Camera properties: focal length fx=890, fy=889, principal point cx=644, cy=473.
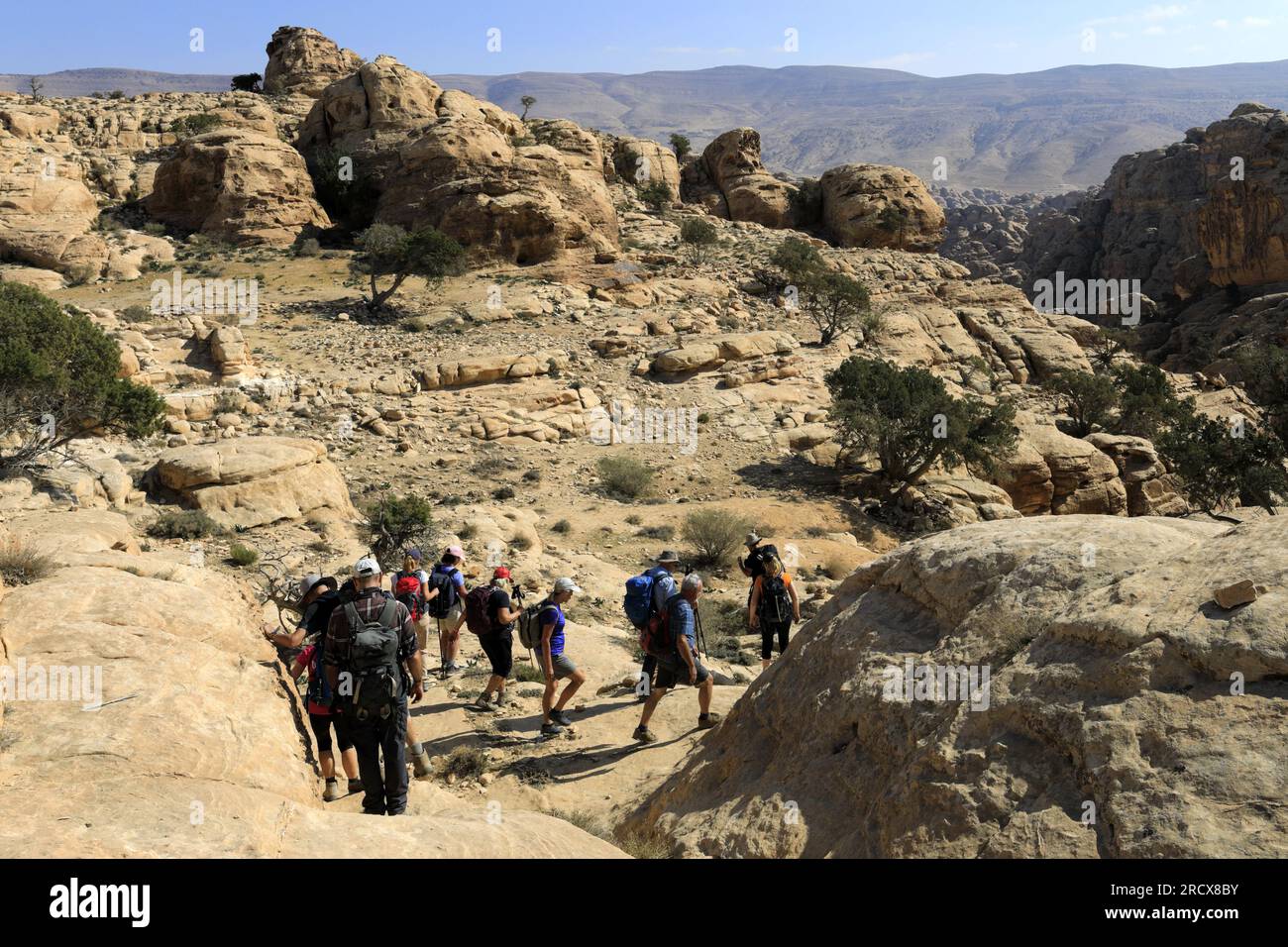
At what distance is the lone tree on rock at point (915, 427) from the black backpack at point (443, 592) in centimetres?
1398

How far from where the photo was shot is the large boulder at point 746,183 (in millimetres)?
49281

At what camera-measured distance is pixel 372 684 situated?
5180 mm

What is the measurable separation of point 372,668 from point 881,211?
46.1m

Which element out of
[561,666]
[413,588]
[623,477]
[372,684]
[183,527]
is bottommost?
[623,477]

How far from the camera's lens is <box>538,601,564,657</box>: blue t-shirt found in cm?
789

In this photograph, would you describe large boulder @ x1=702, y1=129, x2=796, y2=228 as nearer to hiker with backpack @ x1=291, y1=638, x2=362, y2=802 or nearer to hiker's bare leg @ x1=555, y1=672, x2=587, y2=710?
hiker's bare leg @ x1=555, y1=672, x2=587, y2=710

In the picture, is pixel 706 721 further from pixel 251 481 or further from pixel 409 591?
pixel 251 481

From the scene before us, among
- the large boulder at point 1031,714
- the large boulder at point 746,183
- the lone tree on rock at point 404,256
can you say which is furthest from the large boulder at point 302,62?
the large boulder at point 1031,714

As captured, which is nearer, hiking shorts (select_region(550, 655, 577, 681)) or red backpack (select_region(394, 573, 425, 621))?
hiking shorts (select_region(550, 655, 577, 681))

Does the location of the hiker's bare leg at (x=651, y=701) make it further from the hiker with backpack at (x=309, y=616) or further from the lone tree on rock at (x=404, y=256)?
the lone tree on rock at (x=404, y=256)

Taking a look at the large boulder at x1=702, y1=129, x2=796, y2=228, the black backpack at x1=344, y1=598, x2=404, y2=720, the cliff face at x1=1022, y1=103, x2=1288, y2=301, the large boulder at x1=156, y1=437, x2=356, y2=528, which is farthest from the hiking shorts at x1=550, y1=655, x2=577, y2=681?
the cliff face at x1=1022, y1=103, x2=1288, y2=301

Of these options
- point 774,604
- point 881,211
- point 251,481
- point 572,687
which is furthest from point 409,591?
point 881,211
